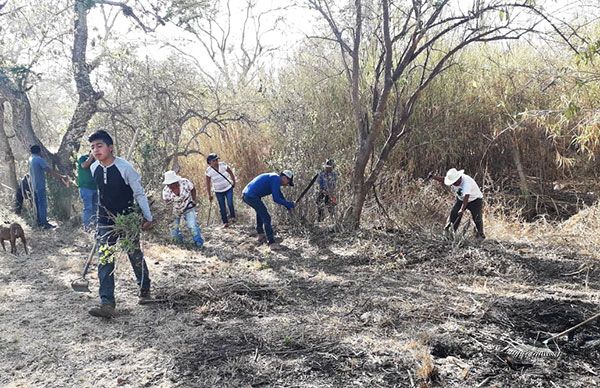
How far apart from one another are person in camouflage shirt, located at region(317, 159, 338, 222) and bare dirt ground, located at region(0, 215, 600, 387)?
146 centimetres

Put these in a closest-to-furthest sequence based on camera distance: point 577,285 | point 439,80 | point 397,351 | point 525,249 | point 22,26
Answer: point 397,351
point 577,285
point 525,249
point 22,26
point 439,80

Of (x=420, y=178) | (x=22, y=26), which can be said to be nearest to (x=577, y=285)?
(x=420, y=178)

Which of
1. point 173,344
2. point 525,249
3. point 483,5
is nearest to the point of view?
point 173,344

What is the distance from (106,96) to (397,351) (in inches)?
336

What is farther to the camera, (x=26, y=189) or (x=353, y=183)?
(x=26, y=189)

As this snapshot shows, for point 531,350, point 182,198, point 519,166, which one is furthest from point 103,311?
point 519,166

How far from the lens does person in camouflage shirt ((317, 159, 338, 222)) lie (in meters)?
8.62

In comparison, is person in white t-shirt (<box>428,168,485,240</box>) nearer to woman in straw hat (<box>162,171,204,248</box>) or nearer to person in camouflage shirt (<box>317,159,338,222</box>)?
person in camouflage shirt (<box>317,159,338,222</box>)

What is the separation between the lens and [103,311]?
482 cm

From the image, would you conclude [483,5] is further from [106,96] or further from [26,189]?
[26,189]

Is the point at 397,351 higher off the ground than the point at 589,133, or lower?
lower

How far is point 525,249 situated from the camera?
23.6 ft

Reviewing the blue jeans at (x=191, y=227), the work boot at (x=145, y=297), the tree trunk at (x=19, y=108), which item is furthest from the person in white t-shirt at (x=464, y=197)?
the tree trunk at (x=19, y=108)

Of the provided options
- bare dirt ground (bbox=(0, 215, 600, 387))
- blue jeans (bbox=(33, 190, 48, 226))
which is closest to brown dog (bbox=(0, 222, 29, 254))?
bare dirt ground (bbox=(0, 215, 600, 387))
